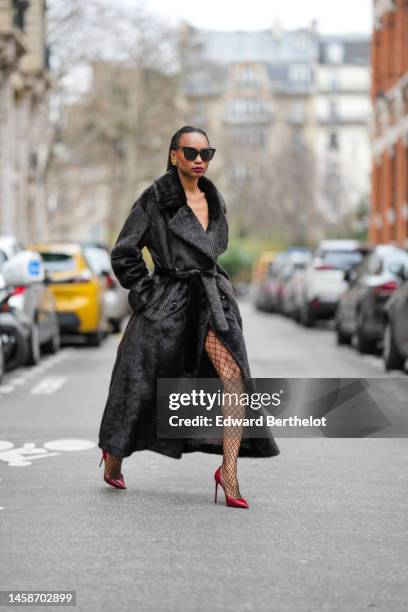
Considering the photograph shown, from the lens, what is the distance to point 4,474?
8.18 metres

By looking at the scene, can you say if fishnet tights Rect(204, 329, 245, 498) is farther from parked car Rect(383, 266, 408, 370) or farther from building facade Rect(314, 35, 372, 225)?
building facade Rect(314, 35, 372, 225)

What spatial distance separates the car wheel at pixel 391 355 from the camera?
15594mm

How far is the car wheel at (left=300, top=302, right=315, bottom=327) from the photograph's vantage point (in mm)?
→ 28844

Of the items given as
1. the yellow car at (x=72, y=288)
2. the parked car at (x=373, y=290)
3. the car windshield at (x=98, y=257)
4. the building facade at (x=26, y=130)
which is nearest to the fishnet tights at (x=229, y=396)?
the parked car at (x=373, y=290)

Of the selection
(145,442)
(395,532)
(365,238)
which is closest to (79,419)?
(145,442)

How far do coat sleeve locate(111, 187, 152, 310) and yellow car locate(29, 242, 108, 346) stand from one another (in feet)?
44.7

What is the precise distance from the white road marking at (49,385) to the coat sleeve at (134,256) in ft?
22.5

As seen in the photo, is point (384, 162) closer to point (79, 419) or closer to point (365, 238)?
point (365, 238)

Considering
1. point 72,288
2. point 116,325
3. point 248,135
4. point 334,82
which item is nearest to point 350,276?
point 72,288

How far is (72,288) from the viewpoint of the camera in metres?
20.8

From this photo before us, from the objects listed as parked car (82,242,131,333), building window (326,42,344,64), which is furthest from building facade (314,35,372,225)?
parked car (82,242,131,333)

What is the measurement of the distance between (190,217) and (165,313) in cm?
48

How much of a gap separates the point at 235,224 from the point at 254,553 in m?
89.1

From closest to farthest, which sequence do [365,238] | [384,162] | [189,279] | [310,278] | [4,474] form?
[189,279]
[4,474]
[310,278]
[384,162]
[365,238]
